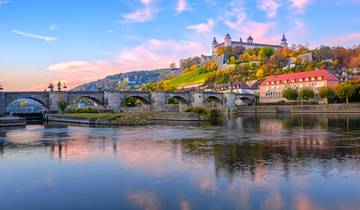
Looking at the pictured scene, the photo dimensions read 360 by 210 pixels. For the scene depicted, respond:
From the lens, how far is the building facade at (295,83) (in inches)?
3667

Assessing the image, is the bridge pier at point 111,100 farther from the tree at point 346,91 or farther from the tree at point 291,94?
the tree at point 346,91

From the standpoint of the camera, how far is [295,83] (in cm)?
10112

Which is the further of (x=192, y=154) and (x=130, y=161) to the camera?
(x=192, y=154)

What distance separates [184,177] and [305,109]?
67389 mm

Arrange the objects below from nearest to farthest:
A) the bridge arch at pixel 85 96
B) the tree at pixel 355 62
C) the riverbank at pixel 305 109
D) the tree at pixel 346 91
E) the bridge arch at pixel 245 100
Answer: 1. the riverbank at pixel 305 109
2. the bridge arch at pixel 85 96
3. the tree at pixel 346 91
4. the bridge arch at pixel 245 100
5. the tree at pixel 355 62

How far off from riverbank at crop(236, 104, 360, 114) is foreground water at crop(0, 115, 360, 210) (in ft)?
157

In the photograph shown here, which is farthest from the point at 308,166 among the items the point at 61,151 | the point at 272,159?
the point at 61,151

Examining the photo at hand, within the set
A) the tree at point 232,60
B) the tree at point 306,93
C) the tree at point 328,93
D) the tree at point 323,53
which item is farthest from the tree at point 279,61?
the tree at point 328,93

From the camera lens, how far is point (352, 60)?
12200 cm

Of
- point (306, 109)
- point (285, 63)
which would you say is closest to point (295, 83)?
point (306, 109)

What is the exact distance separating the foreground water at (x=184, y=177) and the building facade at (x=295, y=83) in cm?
7259

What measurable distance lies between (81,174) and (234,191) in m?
7.20

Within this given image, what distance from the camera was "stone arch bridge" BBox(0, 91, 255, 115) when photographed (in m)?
65.2

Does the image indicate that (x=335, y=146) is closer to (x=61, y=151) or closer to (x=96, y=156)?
(x=96, y=156)
